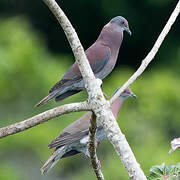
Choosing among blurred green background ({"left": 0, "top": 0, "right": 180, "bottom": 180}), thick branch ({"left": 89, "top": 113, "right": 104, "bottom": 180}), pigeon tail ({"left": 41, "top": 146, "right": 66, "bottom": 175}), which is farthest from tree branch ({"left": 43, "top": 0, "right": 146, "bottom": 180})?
blurred green background ({"left": 0, "top": 0, "right": 180, "bottom": 180})

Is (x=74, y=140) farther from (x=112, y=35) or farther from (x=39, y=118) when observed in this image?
(x=39, y=118)

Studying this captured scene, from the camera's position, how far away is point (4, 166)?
15.7 feet

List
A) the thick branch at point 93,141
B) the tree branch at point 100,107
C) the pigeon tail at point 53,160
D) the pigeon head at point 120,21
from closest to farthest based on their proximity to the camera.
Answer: the tree branch at point 100,107
the thick branch at point 93,141
the pigeon tail at point 53,160
the pigeon head at point 120,21

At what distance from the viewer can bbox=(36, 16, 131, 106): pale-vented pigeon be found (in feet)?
8.41

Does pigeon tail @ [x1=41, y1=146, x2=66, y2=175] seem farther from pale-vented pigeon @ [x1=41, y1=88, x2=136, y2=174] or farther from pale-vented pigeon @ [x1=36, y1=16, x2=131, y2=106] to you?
pale-vented pigeon @ [x1=36, y1=16, x2=131, y2=106]

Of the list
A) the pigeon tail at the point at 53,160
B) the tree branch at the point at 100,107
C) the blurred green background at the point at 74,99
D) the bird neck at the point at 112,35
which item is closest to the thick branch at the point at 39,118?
the tree branch at the point at 100,107

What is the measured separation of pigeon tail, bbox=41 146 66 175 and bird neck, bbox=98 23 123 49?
40 cm

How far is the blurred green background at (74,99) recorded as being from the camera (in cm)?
499

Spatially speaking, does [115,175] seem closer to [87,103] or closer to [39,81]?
[39,81]

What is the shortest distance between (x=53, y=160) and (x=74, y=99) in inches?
117

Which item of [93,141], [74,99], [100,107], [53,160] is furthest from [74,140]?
[74,99]

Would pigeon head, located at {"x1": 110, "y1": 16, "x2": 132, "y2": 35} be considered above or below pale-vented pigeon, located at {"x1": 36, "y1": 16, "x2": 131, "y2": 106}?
above

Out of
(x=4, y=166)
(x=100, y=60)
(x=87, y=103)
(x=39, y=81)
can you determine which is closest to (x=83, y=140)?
(x=100, y=60)

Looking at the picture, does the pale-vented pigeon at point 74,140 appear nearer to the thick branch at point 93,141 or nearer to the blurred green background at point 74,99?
the thick branch at point 93,141
